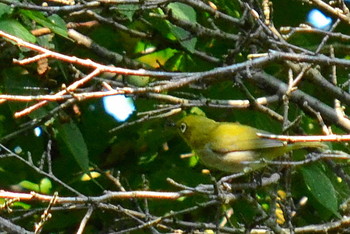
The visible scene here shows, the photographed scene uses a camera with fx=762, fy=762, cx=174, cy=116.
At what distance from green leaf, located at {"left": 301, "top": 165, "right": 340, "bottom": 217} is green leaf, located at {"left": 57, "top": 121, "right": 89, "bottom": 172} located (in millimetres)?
1281

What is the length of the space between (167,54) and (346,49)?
1369 mm

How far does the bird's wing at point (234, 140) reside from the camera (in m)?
5.47

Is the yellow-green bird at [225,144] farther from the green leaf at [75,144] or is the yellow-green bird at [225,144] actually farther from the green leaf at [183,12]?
the green leaf at [183,12]

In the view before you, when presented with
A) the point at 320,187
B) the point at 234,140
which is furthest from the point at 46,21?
the point at 234,140

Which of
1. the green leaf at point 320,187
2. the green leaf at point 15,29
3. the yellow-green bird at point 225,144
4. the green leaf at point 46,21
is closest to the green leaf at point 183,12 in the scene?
the green leaf at point 46,21

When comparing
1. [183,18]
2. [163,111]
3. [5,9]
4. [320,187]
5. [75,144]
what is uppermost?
[5,9]

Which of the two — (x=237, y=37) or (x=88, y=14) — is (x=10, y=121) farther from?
(x=237, y=37)

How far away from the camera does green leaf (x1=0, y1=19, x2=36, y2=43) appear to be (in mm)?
3682

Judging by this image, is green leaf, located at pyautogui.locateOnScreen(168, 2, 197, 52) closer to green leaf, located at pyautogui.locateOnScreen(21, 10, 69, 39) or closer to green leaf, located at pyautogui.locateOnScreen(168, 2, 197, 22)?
green leaf, located at pyautogui.locateOnScreen(168, 2, 197, 22)

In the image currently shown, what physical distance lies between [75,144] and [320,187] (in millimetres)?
1476

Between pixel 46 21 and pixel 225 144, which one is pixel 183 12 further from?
pixel 225 144

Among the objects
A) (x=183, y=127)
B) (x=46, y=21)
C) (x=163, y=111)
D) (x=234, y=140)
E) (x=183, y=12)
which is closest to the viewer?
(x=46, y=21)

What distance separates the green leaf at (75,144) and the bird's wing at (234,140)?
127 cm

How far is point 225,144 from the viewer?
5.73 meters
